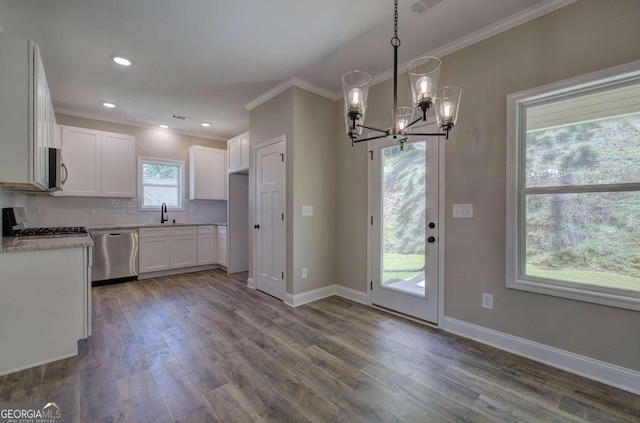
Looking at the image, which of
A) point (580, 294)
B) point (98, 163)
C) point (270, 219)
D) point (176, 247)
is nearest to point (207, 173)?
point (176, 247)

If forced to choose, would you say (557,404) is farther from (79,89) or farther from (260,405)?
(79,89)

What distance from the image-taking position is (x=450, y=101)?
1.71 m

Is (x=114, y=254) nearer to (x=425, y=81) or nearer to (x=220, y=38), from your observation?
(x=220, y=38)

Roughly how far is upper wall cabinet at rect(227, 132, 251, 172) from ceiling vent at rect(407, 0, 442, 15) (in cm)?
301

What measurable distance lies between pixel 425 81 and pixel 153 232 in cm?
480

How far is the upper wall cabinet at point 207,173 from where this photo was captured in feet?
17.6

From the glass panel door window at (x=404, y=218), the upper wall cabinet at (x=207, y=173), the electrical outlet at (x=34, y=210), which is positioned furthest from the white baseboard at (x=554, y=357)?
the electrical outlet at (x=34, y=210)

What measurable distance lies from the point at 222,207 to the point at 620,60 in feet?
20.1

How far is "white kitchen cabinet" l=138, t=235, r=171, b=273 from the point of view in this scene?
4.57 metres

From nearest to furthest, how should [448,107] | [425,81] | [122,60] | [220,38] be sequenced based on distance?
[425,81]
[448,107]
[220,38]
[122,60]

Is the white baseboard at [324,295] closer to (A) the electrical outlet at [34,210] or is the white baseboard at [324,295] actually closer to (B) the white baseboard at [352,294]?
(B) the white baseboard at [352,294]

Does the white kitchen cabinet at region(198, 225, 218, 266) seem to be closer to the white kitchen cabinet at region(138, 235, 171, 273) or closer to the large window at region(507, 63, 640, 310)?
the white kitchen cabinet at region(138, 235, 171, 273)

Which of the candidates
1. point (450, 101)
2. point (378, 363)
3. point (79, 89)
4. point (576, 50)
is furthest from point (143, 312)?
point (576, 50)

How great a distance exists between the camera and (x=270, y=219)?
377cm
